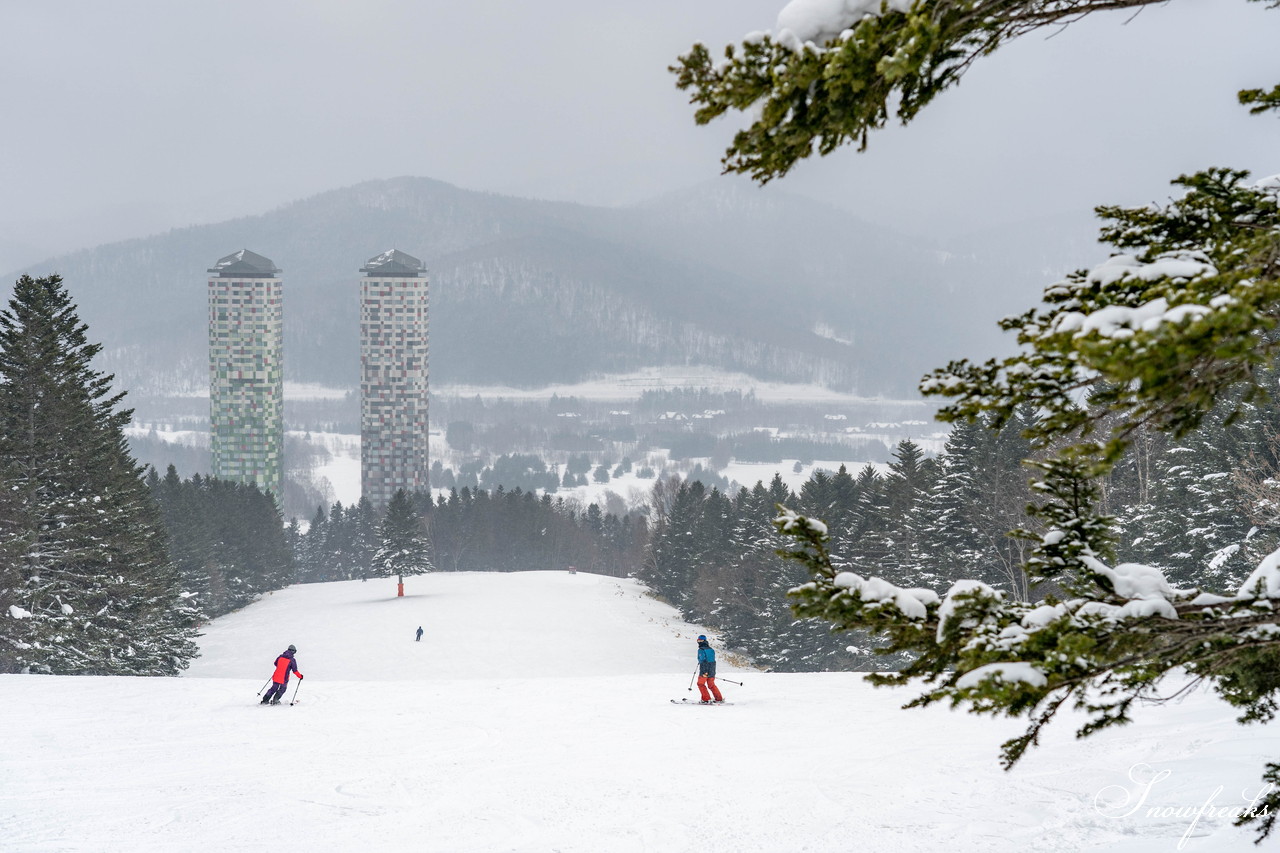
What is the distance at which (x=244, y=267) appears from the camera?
17450 centimetres

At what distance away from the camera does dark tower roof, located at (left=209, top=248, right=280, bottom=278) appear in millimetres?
172375

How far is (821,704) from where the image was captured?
17469 millimetres

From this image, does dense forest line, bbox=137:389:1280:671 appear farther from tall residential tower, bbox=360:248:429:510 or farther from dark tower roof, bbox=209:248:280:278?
dark tower roof, bbox=209:248:280:278

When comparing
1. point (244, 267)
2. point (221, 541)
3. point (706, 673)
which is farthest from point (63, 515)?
point (244, 267)

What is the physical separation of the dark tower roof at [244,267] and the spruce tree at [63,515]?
483 ft

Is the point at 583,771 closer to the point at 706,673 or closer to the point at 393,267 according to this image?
the point at 706,673

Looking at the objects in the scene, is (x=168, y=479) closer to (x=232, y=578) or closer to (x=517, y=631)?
(x=232, y=578)

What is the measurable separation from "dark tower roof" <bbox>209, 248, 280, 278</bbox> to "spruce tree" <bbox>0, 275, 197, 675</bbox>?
147 m

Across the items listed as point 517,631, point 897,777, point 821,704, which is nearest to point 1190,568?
point 821,704

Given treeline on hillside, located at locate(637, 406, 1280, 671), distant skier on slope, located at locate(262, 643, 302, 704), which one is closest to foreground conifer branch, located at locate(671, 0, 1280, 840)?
treeline on hillside, located at locate(637, 406, 1280, 671)

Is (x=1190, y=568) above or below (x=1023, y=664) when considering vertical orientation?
below

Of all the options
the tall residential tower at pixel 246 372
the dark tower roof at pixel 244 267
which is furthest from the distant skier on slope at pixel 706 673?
the dark tower roof at pixel 244 267

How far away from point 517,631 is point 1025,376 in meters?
40.6

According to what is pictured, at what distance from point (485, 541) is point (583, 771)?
8909 cm
